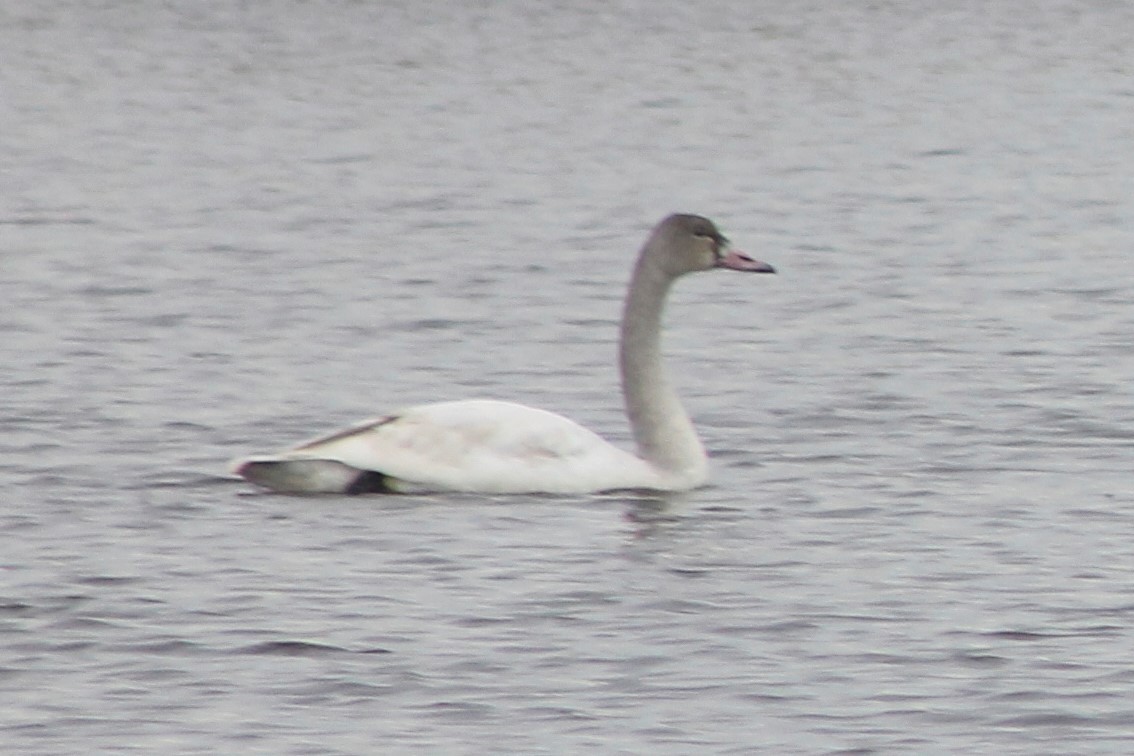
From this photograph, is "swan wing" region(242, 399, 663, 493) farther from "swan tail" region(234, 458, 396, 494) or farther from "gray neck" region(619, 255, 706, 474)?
"gray neck" region(619, 255, 706, 474)

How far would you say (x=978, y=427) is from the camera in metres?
12.5

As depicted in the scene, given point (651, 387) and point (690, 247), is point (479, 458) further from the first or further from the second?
point (690, 247)

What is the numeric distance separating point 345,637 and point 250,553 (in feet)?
3.82

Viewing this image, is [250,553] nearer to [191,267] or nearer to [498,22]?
[191,267]

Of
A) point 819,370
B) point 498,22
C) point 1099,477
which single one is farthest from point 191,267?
point 498,22

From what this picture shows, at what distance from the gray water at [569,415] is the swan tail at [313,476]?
6 cm

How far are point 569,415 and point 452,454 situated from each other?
7.18 feet

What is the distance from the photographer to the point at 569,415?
512 inches

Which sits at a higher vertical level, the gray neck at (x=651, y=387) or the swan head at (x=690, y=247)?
the swan head at (x=690, y=247)

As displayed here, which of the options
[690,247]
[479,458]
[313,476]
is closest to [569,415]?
[690,247]

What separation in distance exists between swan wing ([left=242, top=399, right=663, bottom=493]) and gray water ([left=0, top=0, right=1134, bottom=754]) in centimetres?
9

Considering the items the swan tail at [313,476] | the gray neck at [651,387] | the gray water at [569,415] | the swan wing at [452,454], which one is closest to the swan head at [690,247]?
the gray neck at [651,387]

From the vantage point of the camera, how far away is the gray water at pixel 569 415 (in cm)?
825

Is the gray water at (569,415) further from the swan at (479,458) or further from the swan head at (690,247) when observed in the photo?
the swan head at (690,247)
